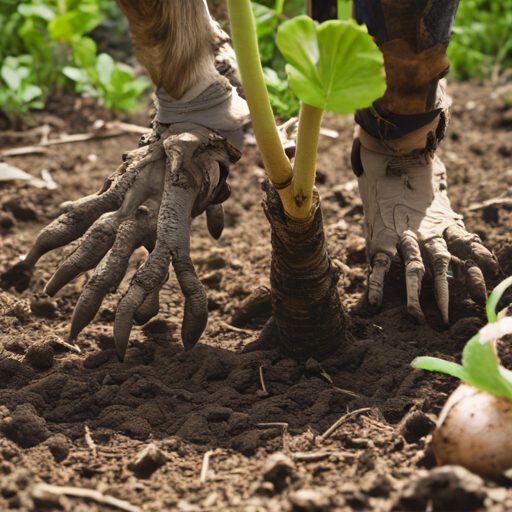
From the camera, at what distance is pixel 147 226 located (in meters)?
1.54

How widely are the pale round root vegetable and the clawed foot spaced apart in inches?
14.1

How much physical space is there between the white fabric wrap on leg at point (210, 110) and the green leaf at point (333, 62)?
0.73 metres

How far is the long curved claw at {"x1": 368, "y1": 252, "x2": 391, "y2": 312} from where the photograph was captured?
59.0 inches

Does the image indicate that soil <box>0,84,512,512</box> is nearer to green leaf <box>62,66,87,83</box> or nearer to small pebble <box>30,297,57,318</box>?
small pebble <box>30,297,57,318</box>

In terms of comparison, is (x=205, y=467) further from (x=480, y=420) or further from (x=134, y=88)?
(x=134, y=88)

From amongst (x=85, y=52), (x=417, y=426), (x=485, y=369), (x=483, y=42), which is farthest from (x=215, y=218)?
(x=483, y=42)

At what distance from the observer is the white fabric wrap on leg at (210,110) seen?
1702 millimetres

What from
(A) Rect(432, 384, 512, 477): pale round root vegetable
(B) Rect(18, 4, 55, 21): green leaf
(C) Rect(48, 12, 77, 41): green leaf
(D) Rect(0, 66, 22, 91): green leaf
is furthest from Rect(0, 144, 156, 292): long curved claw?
(B) Rect(18, 4, 55, 21): green leaf

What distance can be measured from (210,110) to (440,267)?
820mm

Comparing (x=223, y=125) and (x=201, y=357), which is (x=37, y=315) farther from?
(x=223, y=125)

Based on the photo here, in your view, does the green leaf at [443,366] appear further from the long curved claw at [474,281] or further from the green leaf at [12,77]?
the green leaf at [12,77]

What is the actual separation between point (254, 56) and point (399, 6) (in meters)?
0.66

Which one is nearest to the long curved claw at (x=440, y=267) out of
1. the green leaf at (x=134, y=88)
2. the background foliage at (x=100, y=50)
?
the background foliage at (x=100, y=50)

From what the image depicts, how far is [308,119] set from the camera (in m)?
1.14
